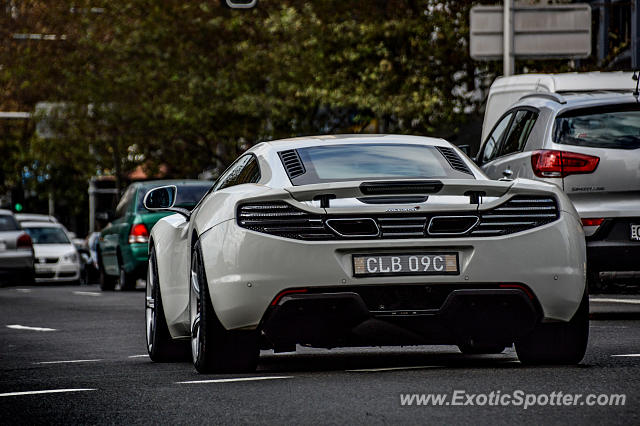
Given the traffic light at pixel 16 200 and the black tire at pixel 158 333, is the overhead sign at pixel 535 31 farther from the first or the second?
the traffic light at pixel 16 200

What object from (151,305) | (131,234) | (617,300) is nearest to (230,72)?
(131,234)

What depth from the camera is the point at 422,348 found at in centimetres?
1055

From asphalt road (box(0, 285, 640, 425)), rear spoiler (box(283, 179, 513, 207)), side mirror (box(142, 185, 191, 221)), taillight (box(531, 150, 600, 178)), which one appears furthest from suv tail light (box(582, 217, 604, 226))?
rear spoiler (box(283, 179, 513, 207))

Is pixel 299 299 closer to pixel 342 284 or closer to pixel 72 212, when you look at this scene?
pixel 342 284

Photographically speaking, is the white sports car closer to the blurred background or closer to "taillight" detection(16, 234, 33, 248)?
the blurred background

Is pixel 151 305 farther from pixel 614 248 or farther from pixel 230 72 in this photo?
pixel 230 72

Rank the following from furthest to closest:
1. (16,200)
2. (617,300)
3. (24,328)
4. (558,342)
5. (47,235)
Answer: (16,200)
(47,235)
(617,300)
(24,328)
(558,342)

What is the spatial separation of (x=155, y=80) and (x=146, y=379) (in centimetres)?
3304

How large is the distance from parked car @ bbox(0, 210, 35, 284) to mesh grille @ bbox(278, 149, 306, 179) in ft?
71.7

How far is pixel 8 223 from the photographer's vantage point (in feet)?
99.9

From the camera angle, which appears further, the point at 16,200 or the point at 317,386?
the point at 16,200

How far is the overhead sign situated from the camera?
29.0 m

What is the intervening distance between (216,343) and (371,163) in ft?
4.38

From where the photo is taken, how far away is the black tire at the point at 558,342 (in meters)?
8.42
